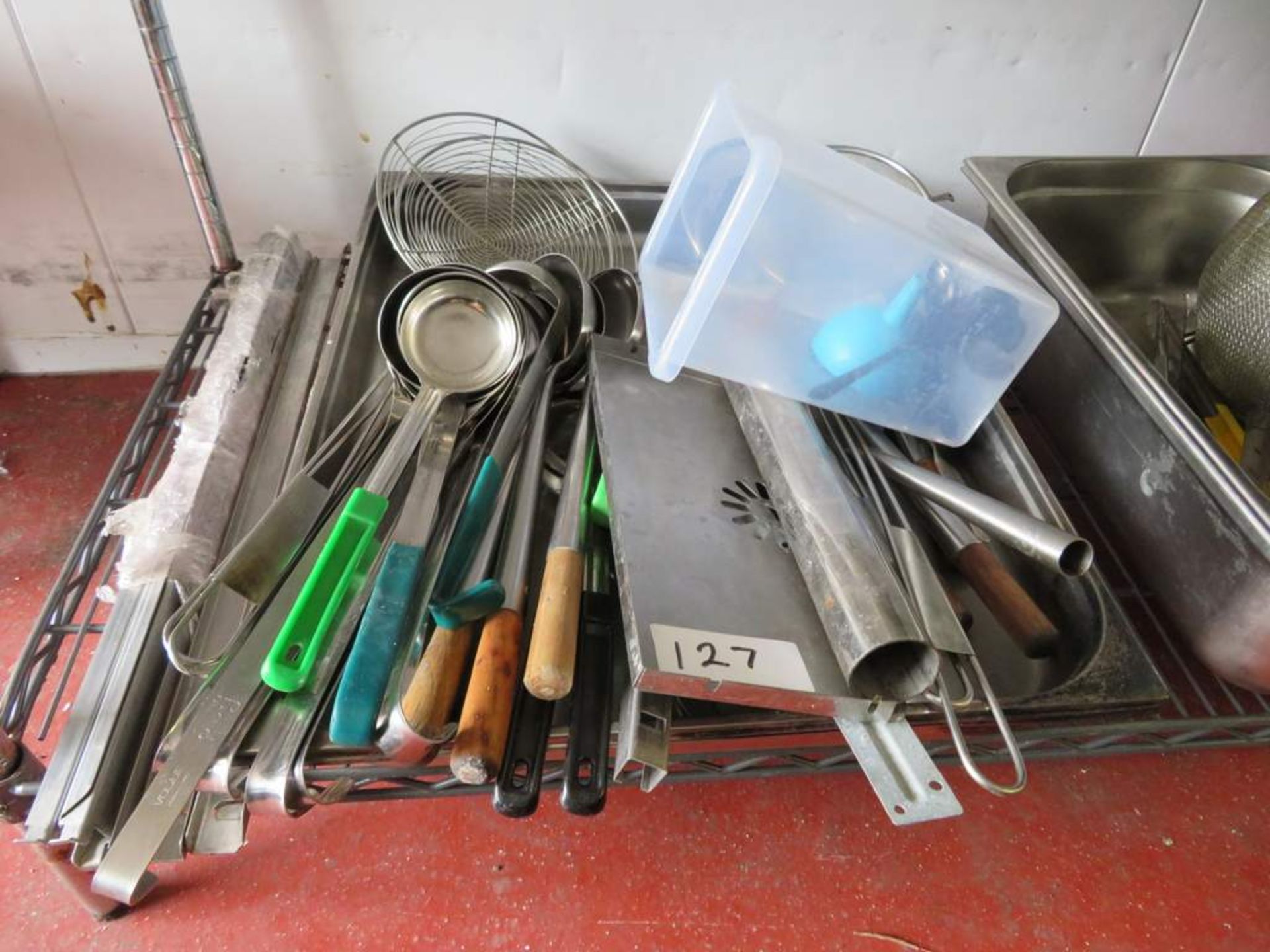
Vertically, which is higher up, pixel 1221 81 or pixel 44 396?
pixel 1221 81

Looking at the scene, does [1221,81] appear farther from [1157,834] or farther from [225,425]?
[225,425]

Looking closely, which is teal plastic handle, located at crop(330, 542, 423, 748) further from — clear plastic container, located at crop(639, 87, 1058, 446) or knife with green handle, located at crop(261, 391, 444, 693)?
clear plastic container, located at crop(639, 87, 1058, 446)

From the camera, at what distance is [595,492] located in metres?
0.59

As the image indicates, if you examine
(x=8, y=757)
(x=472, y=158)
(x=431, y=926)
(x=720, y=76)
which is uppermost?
(x=720, y=76)

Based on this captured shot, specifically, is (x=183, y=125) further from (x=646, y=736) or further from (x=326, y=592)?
(x=646, y=736)

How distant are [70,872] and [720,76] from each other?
91 centimetres

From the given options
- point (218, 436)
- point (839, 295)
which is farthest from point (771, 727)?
point (218, 436)

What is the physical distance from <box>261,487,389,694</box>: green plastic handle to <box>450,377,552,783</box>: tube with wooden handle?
0.09 metres

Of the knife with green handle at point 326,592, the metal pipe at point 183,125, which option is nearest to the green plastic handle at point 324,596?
the knife with green handle at point 326,592

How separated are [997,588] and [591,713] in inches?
12.1

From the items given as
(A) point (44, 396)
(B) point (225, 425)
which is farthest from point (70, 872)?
(A) point (44, 396)

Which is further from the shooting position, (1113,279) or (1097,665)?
(1113,279)

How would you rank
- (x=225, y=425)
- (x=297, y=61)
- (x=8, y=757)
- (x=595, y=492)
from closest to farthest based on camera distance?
(x=8, y=757) → (x=595, y=492) → (x=225, y=425) → (x=297, y=61)

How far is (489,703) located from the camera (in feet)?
1.46
